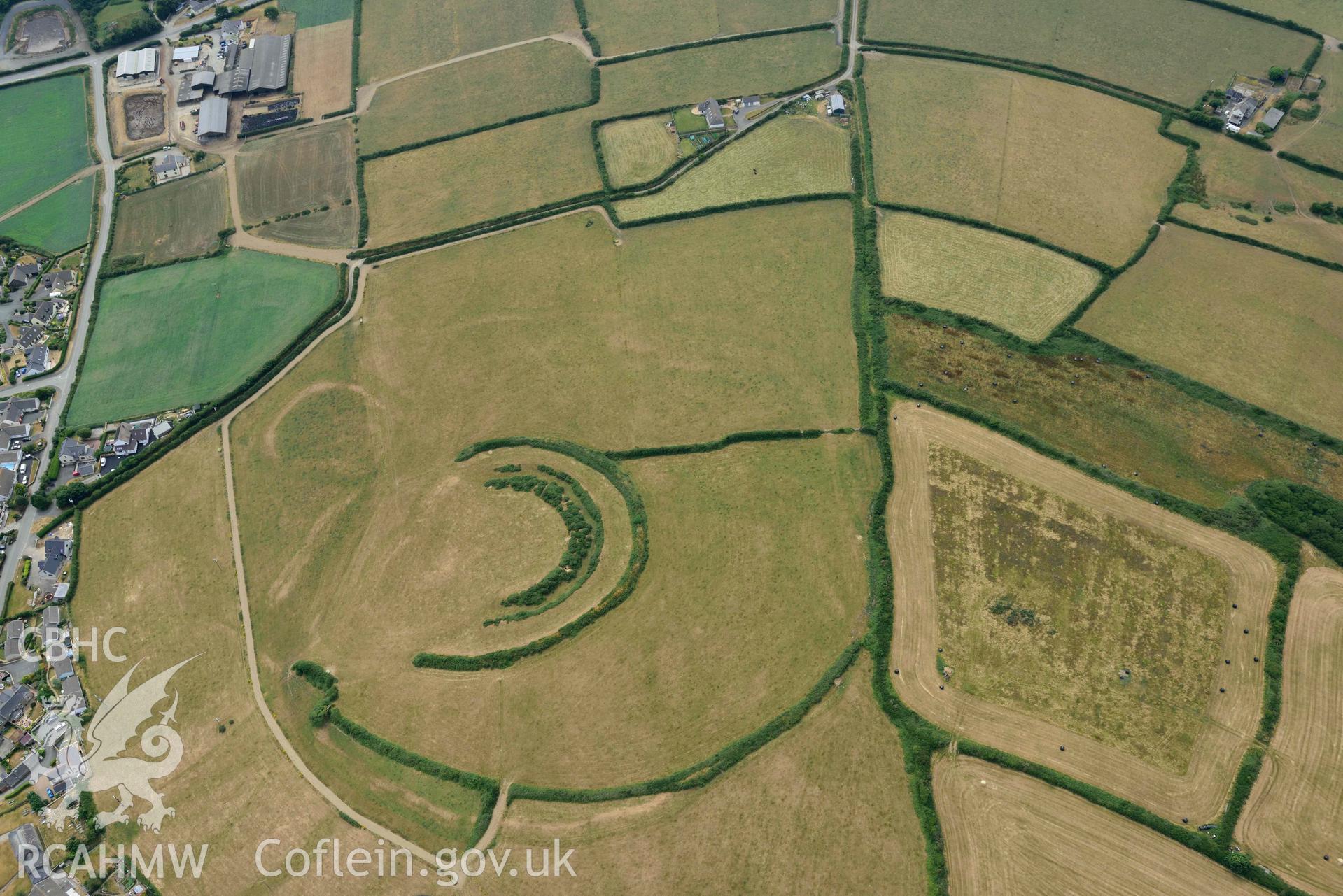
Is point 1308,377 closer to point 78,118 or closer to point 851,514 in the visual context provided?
point 851,514

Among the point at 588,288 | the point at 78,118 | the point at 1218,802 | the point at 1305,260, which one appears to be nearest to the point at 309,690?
the point at 588,288

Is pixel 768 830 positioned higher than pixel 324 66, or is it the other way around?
pixel 324 66

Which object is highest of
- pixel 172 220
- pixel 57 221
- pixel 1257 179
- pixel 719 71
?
pixel 719 71

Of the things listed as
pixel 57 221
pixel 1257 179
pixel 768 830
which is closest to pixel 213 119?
pixel 57 221

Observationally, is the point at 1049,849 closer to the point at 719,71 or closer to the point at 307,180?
the point at 719,71

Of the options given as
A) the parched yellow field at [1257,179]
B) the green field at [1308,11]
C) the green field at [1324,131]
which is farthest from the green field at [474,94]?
the green field at [1308,11]

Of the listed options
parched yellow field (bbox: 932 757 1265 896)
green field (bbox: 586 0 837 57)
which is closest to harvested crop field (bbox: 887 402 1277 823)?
parched yellow field (bbox: 932 757 1265 896)
